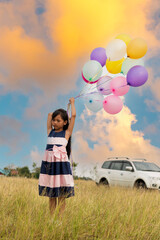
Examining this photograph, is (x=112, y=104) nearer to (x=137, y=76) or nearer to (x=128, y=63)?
(x=137, y=76)

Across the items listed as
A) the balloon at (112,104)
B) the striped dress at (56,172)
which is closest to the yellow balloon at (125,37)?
the balloon at (112,104)

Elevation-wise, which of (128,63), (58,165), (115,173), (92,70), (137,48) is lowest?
(58,165)

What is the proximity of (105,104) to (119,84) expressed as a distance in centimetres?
55

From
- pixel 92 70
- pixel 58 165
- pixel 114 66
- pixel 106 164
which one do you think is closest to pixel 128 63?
pixel 114 66

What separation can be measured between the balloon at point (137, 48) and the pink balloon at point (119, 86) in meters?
0.58

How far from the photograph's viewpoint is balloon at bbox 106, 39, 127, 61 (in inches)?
232

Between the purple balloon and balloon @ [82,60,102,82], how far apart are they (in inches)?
26.9

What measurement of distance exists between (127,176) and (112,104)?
6388mm

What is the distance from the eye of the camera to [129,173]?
11.6 metres

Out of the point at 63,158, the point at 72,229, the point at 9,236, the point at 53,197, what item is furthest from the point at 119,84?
the point at 9,236

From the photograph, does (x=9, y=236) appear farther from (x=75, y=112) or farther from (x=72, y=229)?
(x=75, y=112)

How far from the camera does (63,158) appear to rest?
430 cm

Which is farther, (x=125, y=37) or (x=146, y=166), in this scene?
(x=146, y=166)

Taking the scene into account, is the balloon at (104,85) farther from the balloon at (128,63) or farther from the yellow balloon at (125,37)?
the yellow balloon at (125,37)
